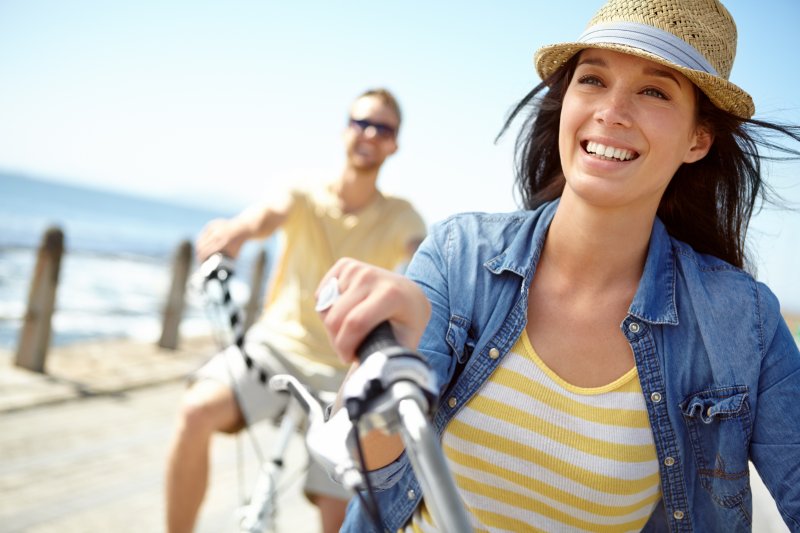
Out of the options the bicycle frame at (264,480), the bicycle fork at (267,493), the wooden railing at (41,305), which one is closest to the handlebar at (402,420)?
the bicycle frame at (264,480)

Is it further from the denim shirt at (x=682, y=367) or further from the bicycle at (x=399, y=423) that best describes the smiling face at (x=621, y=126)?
the bicycle at (x=399, y=423)

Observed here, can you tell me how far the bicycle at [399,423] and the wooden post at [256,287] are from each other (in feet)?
32.1

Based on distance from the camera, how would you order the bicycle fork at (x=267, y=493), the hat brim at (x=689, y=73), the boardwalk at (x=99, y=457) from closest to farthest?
the hat brim at (x=689, y=73), the bicycle fork at (x=267, y=493), the boardwalk at (x=99, y=457)

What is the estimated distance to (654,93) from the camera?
1901 millimetres

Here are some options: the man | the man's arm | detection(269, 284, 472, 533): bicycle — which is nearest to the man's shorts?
the man

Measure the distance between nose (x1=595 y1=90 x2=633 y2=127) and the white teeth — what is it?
6cm

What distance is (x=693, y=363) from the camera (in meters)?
1.93

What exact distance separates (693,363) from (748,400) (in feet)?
0.48

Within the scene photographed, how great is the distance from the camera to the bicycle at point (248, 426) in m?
2.34

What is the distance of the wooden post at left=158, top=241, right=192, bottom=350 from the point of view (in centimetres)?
938

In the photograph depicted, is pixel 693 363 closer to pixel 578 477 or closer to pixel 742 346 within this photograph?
pixel 742 346

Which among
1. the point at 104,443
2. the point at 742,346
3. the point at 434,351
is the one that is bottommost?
the point at 104,443

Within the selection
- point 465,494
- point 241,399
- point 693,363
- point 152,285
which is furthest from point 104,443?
point 152,285

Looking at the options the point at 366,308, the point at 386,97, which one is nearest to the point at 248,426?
the point at 386,97
